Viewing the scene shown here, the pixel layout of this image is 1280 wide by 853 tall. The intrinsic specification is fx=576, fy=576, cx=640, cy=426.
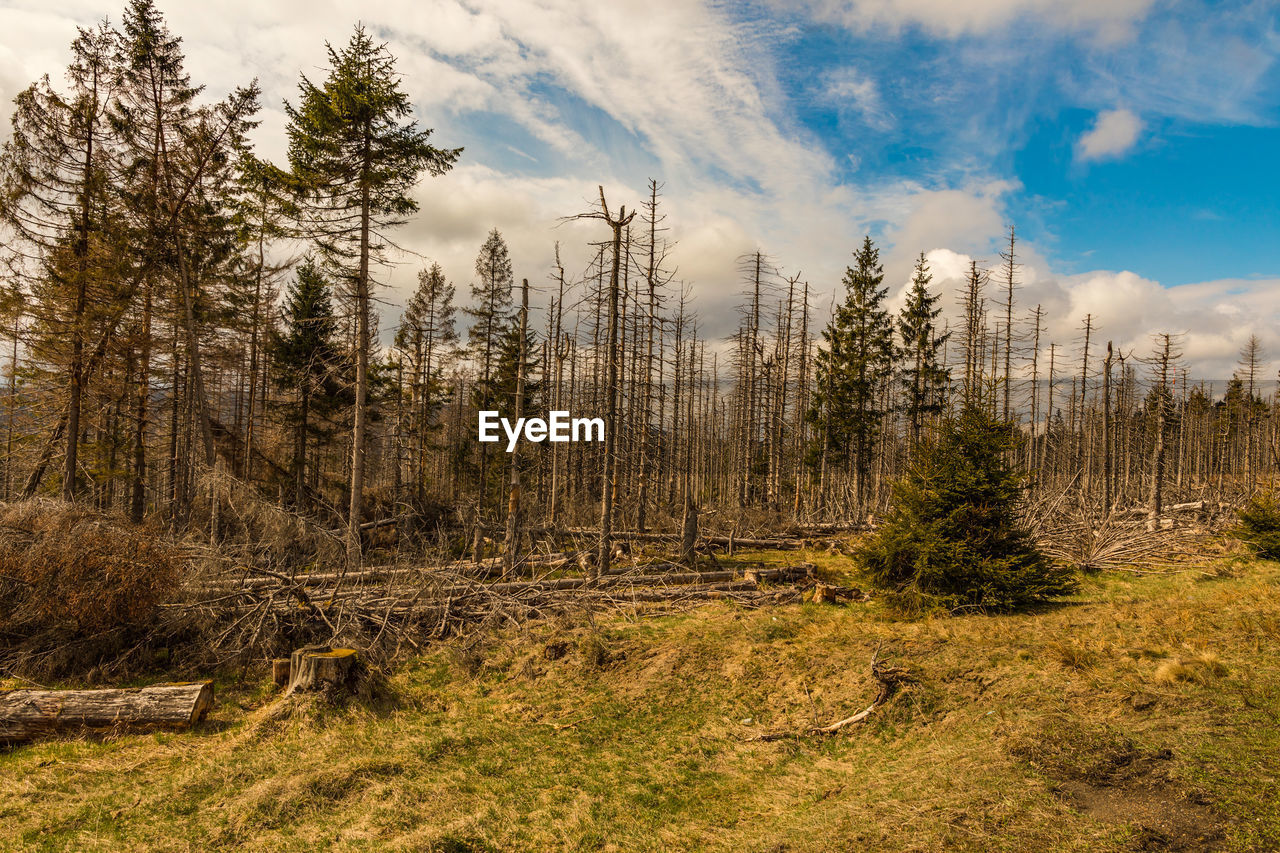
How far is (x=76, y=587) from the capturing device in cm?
877

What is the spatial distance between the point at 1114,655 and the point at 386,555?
17.1 metres

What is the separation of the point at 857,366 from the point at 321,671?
1124 inches

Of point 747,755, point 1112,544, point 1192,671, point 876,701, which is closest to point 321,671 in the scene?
point 747,755

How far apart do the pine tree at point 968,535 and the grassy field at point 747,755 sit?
35.4 inches

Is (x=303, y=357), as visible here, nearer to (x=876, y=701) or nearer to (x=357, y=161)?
(x=357, y=161)

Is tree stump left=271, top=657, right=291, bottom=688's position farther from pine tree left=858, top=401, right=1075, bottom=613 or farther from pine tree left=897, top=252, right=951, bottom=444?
pine tree left=897, top=252, right=951, bottom=444

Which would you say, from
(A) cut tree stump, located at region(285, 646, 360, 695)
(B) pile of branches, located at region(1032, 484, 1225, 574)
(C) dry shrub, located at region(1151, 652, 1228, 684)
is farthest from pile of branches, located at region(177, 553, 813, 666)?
(B) pile of branches, located at region(1032, 484, 1225, 574)

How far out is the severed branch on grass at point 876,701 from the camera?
706cm

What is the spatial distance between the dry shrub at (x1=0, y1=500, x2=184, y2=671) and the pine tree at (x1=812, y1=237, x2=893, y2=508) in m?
28.2

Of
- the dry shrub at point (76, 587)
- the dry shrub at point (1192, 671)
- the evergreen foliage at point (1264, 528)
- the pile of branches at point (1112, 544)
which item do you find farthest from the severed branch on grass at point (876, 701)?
the evergreen foliage at point (1264, 528)

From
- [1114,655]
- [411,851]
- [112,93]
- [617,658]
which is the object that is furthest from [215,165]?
[1114,655]

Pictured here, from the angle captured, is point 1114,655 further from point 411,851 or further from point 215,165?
point 215,165

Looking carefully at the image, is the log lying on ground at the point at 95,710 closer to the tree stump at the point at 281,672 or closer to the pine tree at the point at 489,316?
the tree stump at the point at 281,672

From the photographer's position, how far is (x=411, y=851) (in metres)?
4.89
